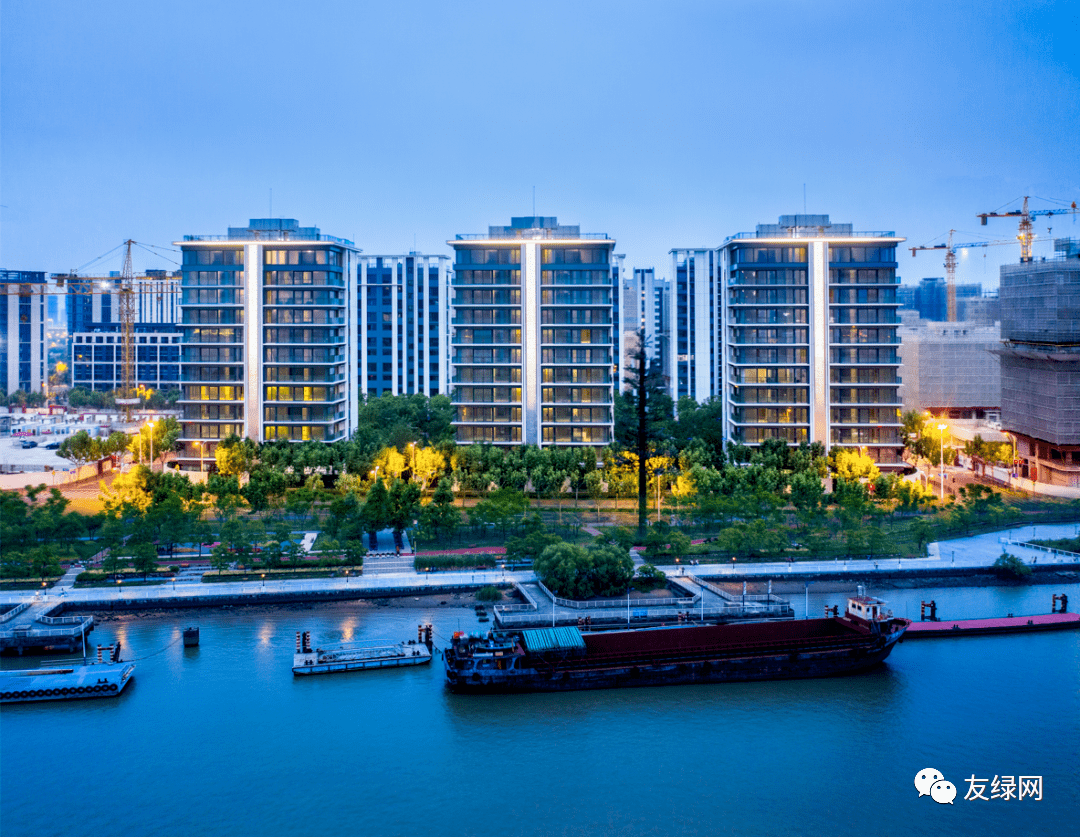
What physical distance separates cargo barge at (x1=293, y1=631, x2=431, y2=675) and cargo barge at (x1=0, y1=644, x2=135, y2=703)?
5.11 metres

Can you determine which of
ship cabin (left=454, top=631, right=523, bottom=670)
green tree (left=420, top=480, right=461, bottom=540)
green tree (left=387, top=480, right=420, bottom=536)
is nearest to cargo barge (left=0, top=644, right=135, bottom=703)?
ship cabin (left=454, top=631, right=523, bottom=670)

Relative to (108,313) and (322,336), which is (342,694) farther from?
(108,313)

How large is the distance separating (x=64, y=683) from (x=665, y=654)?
59.4 ft

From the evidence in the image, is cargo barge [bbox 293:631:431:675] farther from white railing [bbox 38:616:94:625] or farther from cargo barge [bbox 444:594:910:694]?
white railing [bbox 38:616:94:625]

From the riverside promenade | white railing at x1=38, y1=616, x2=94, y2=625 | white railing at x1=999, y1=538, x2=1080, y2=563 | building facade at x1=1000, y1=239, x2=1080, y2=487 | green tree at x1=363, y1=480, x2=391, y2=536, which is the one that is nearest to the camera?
white railing at x1=38, y1=616, x2=94, y2=625

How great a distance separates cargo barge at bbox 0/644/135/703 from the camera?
97.0ft

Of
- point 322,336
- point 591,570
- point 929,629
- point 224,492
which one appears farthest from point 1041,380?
point 224,492

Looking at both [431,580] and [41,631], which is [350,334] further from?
[41,631]

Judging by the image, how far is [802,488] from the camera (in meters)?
51.7

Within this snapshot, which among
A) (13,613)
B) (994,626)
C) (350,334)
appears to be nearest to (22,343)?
(350,334)

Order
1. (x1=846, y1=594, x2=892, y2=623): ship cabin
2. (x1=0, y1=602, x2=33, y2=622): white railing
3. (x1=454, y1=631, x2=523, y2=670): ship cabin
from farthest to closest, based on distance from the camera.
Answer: (x1=0, y1=602, x2=33, y2=622): white railing
(x1=846, y1=594, x2=892, y2=623): ship cabin
(x1=454, y1=631, x2=523, y2=670): ship cabin

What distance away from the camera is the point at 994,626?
117 ft

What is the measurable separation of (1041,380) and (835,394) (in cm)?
1371

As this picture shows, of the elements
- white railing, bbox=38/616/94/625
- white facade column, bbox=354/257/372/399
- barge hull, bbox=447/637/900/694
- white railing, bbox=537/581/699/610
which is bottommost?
barge hull, bbox=447/637/900/694
